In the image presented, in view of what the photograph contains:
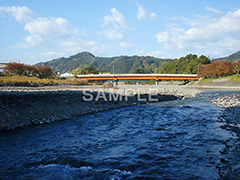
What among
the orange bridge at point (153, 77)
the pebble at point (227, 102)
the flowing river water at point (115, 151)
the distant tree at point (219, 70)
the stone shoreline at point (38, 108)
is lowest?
the flowing river water at point (115, 151)

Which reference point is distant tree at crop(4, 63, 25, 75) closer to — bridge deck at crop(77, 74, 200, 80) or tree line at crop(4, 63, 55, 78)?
tree line at crop(4, 63, 55, 78)

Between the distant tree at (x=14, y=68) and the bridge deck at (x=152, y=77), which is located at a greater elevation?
the distant tree at (x=14, y=68)

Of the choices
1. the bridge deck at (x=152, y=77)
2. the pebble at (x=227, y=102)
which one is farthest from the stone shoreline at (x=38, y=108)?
the bridge deck at (x=152, y=77)

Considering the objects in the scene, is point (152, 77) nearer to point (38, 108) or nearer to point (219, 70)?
point (219, 70)

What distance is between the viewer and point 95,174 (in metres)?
6.55

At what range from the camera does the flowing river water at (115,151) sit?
21.7 ft

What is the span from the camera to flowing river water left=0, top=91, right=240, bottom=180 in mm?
6624

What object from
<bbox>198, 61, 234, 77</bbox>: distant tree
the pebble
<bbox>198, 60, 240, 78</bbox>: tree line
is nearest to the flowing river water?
the pebble

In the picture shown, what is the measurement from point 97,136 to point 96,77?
Answer: 7387cm

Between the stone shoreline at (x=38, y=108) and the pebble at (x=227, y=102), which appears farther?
the pebble at (x=227, y=102)

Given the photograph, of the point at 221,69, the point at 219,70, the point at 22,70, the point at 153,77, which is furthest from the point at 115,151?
the point at 219,70

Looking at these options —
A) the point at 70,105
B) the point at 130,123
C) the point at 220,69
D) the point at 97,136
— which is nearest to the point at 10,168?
the point at 97,136

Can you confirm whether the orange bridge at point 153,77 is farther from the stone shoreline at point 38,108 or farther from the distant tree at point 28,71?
the stone shoreline at point 38,108

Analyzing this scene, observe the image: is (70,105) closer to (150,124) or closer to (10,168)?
(150,124)
